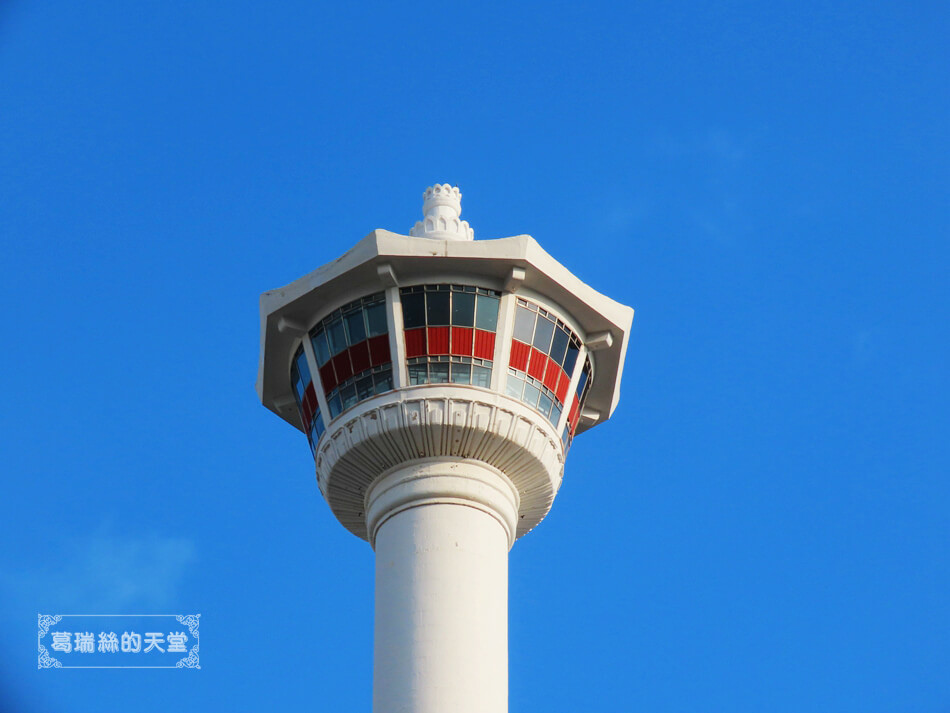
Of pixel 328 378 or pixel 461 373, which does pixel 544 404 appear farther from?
pixel 328 378

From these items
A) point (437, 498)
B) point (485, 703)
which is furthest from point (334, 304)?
point (485, 703)

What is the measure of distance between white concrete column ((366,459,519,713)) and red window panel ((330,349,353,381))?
3369 mm

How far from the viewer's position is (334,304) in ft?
156

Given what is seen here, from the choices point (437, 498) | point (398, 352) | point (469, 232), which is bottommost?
point (437, 498)

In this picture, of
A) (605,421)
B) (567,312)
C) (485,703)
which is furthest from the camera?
(605,421)

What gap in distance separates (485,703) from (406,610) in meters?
3.45

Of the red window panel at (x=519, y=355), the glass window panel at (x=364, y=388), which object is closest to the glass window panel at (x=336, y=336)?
the glass window panel at (x=364, y=388)

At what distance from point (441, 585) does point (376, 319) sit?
856 centimetres

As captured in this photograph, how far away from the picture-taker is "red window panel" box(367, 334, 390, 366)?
1822 inches

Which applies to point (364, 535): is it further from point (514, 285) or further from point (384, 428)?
point (514, 285)

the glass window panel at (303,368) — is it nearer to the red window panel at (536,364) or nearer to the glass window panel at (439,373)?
the glass window panel at (439,373)

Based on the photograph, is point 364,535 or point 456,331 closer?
point 456,331

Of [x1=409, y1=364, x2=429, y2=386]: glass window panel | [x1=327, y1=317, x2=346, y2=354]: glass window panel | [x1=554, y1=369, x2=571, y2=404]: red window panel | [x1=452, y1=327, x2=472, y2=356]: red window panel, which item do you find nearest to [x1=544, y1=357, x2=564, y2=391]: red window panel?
[x1=554, y1=369, x2=571, y2=404]: red window panel

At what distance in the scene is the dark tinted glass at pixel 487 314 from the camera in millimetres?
46531
